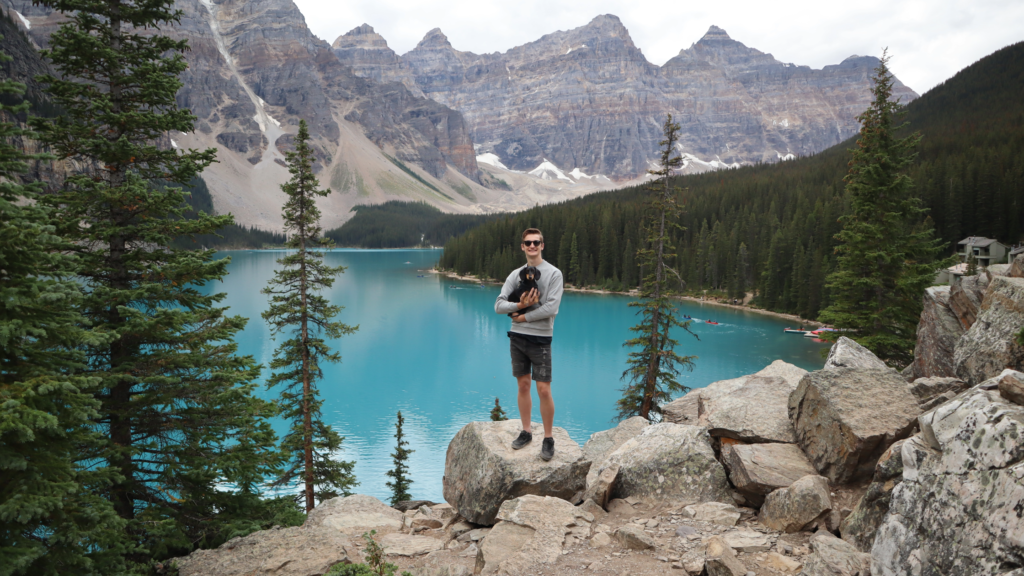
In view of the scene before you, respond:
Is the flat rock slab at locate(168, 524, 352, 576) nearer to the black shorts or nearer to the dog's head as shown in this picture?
the black shorts

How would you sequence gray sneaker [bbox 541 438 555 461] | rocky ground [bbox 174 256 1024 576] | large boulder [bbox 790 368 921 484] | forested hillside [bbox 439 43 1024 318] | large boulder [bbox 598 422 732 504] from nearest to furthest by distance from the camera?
rocky ground [bbox 174 256 1024 576] → large boulder [bbox 790 368 921 484] → large boulder [bbox 598 422 732 504] → gray sneaker [bbox 541 438 555 461] → forested hillside [bbox 439 43 1024 318]

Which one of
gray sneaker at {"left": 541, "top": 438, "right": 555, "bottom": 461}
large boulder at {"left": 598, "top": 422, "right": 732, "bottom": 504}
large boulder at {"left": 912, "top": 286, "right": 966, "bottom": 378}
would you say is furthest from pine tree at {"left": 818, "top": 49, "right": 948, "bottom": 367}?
gray sneaker at {"left": 541, "top": 438, "right": 555, "bottom": 461}

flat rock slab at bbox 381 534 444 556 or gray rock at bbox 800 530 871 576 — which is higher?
gray rock at bbox 800 530 871 576

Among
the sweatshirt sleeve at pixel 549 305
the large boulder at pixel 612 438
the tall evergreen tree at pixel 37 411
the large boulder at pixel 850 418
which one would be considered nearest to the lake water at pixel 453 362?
the sweatshirt sleeve at pixel 549 305

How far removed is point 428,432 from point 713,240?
7224 cm

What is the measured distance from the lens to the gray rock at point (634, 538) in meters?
5.88

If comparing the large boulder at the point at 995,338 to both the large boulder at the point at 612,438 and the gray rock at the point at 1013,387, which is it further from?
the large boulder at the point at 612,438

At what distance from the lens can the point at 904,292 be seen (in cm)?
2003

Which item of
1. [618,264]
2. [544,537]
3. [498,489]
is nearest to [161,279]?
[498,489]

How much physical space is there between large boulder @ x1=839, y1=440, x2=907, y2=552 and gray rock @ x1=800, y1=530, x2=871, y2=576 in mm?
359

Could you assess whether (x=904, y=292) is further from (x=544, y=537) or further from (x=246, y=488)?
(x=246, y=488)

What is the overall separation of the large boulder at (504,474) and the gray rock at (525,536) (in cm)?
50

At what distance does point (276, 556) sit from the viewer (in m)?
6.22

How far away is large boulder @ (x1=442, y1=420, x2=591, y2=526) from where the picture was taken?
7527 mm
